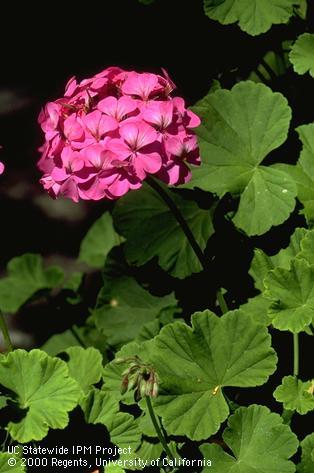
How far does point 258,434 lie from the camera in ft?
5.53

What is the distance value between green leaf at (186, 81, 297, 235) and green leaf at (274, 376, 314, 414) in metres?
0.35

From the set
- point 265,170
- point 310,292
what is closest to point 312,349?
point 310,292

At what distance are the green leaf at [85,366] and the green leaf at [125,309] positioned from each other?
0.26 m

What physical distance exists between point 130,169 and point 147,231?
50 centimetres

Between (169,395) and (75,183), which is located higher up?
(75,183)

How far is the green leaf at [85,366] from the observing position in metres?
1.93

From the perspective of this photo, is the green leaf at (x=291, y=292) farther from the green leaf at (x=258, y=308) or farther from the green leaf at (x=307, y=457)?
the green leaf at (x=307, y=457)

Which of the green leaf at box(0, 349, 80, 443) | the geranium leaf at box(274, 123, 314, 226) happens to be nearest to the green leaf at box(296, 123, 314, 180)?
the geranium leaf at box(274, 123, 314, 226)

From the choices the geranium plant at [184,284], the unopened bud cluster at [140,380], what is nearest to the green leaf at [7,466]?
the geranium plant at [184,284]

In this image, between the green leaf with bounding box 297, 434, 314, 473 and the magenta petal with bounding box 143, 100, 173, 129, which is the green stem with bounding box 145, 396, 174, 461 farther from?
the magenta petal with bounding box 143, 100, 173, 129

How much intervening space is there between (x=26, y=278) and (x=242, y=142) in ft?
3.25

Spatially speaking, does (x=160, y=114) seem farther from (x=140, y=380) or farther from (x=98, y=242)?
(x=98, y=242)

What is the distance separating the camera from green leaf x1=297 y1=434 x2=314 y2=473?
67.7 inches

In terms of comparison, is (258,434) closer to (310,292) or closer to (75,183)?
(310,292)
